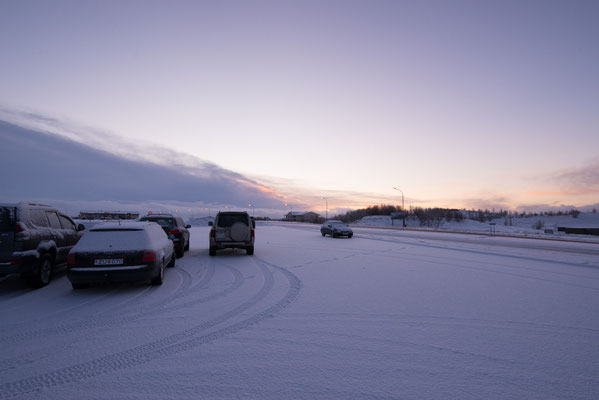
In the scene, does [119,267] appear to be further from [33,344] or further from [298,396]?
[298,396]

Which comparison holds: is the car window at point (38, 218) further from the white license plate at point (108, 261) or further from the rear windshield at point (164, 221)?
the rear windshield at point (164, 221)

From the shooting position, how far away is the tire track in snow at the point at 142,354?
3.19 meters

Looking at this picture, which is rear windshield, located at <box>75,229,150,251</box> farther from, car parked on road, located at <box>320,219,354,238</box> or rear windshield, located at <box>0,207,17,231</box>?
car parked on road, located at <box>320,219,354,238</box>

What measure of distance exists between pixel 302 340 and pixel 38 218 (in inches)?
298

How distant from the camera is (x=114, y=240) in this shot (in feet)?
24.0

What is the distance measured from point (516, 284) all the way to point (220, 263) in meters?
9.23

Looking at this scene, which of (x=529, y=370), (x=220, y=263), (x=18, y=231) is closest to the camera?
(x=529, y=370)

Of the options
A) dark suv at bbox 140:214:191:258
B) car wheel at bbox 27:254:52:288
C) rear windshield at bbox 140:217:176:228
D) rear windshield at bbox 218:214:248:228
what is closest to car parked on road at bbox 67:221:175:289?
car wheel at bbox 27:254:52:288

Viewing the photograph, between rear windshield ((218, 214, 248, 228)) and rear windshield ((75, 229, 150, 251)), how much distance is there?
5.85 m

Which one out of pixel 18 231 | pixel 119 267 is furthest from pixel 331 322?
pixel 18 231

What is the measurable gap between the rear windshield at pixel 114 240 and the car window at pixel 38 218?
4.53ft

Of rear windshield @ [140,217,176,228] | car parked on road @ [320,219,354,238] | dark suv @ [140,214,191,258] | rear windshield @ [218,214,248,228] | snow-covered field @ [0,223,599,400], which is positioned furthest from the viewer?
car parked on road @ [320,219,354,238]

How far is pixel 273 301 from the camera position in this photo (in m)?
6.38

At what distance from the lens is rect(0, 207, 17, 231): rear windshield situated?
6.79 m
